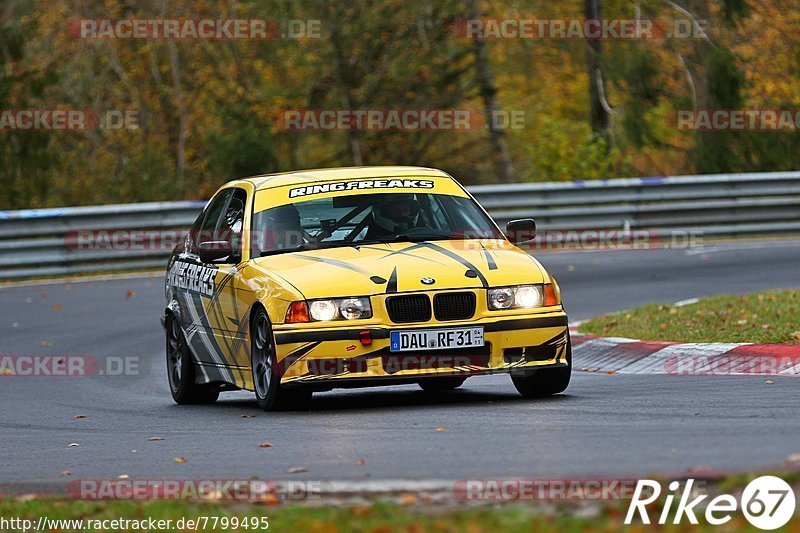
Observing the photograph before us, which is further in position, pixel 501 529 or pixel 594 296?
pixel 594 296

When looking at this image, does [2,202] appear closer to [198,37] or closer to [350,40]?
[350,40]

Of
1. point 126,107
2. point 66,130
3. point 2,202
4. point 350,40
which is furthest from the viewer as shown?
point 126,107

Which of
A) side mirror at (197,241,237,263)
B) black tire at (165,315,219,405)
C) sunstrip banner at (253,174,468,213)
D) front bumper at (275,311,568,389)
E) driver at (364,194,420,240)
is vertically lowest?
black tire at (165,315,219,405)

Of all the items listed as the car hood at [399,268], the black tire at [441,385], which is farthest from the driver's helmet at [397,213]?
the black tire at [441,385]

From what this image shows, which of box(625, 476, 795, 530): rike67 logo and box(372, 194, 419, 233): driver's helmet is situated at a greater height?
box(372, 194, 419, 233): driver's helmet

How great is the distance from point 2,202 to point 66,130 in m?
9.12

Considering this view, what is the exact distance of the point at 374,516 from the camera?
19.4ft

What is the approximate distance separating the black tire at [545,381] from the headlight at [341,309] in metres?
1.25

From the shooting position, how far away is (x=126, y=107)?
148ft

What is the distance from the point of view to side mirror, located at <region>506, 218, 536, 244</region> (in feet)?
37.0

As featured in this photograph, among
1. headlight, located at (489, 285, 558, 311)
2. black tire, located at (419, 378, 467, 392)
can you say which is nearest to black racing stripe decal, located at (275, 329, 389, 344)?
headlight, located at (489, 285, 558, 311)

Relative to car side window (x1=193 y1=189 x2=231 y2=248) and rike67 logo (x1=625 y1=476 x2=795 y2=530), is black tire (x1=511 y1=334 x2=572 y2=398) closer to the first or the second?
car side window (x1=193 y1=189 x2=231 y2=248)

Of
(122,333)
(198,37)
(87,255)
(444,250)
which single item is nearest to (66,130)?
(198,37)

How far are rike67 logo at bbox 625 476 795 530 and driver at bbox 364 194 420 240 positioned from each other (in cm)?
509
